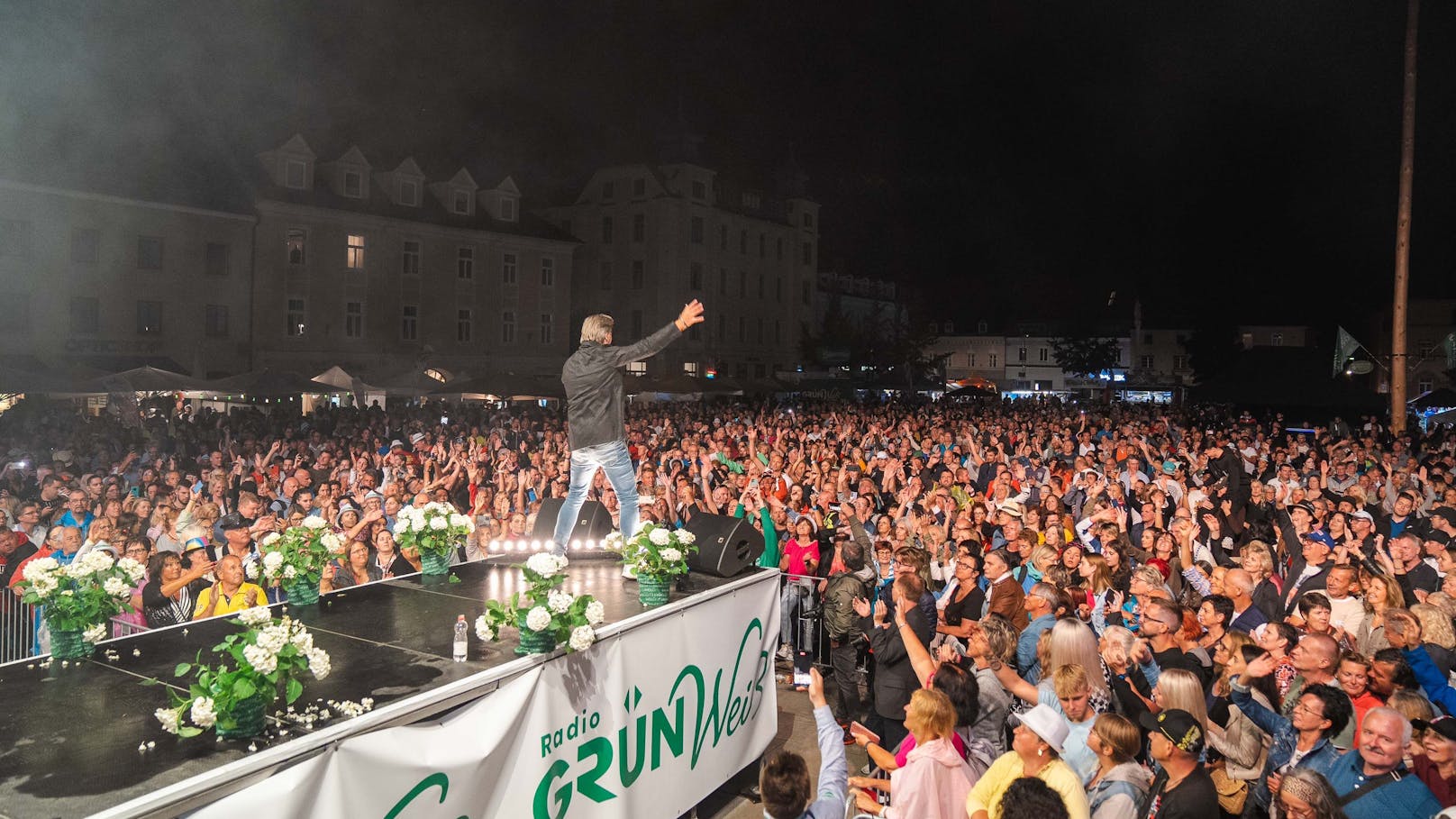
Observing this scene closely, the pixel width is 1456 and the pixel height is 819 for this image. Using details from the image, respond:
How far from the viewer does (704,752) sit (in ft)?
19.0

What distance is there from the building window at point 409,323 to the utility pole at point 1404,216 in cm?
3157

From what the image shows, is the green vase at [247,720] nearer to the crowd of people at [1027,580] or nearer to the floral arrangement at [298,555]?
the floral arrangement at [298,555]

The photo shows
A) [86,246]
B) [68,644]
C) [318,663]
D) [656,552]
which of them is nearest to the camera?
[318,663]

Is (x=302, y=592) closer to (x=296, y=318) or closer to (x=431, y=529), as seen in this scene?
(x=431, y=529)

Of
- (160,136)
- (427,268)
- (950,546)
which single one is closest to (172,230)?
(160,136)

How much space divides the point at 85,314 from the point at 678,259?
24.8 meters

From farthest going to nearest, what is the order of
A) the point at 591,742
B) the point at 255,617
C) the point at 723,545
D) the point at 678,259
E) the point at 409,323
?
1. the point at 678,259
2. the point at 409,323
3. the point at 723,545
4. the point at 591,742
5. the point at 255,617

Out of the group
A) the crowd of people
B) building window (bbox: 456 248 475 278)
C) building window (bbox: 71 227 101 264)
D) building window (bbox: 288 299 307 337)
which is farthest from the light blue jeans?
building window (bbox: 456 248 475 278)

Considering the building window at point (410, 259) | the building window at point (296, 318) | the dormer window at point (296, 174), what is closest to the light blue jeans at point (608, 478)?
the building window at point (296, 318)

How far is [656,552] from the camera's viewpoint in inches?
216

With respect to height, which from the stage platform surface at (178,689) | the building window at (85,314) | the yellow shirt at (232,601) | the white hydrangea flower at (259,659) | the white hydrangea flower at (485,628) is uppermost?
the building window at (85,314)

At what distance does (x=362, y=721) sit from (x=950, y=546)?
→ 6.40 meters

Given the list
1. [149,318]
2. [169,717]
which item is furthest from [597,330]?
[149,318]

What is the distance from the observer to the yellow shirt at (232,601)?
5.95 meters
